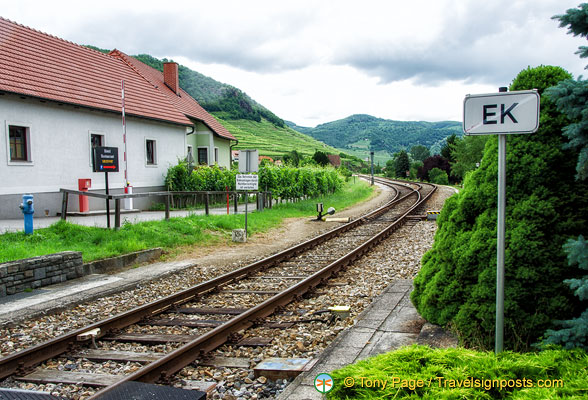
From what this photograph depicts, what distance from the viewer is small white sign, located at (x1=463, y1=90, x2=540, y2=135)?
3.79 metres

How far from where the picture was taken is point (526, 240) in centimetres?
427

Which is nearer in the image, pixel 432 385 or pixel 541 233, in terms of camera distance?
pixel 432 385

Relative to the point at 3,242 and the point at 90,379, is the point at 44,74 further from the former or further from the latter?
the point at 90,379

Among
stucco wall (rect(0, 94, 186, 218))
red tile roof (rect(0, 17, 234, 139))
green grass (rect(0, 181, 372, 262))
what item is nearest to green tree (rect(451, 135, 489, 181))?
red tile roof (rect(0, 17, 234, 139))

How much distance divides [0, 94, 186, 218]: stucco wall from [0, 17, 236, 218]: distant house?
0.11ft

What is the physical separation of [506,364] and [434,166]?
70.8 metres

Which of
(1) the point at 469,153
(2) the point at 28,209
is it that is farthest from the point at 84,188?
(1) the point at 469,153

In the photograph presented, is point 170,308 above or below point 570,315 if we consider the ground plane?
below

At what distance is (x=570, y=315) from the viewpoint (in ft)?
13.4

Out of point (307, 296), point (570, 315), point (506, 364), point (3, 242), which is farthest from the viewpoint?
point (3, 242)

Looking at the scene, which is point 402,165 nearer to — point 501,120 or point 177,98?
point 177,98

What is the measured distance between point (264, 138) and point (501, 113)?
134 m

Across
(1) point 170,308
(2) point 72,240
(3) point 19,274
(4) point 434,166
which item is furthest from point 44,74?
(4) point 434,166

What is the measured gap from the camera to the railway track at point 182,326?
5.00 metres
